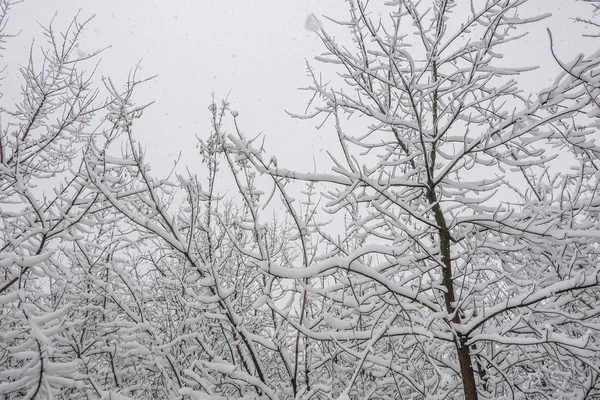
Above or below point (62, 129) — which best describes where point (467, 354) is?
below

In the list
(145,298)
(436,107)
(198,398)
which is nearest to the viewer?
(198,398)

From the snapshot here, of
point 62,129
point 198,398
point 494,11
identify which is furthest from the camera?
point 62,129

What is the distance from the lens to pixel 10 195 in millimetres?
3459

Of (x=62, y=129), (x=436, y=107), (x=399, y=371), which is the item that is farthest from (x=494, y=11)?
(x=62, y=129)

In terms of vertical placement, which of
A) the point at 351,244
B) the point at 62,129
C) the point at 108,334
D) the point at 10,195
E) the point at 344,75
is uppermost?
the point at 344,75

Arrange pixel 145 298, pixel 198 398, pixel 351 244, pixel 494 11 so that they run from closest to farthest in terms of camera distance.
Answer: pixel 198 398 → pixel 494 11 → pixel 145 298 → pixel 351 244

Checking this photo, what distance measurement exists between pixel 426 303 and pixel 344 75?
1.96 metres

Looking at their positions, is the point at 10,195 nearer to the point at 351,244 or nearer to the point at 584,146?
the point at 351,244

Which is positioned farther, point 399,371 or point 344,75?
point 344,75

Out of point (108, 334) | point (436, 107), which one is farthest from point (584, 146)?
point (108, 334)

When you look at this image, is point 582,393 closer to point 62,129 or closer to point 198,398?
point 198,398

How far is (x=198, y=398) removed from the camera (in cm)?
228

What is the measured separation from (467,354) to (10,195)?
13.8 feet

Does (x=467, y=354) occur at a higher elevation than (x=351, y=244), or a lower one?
lower
